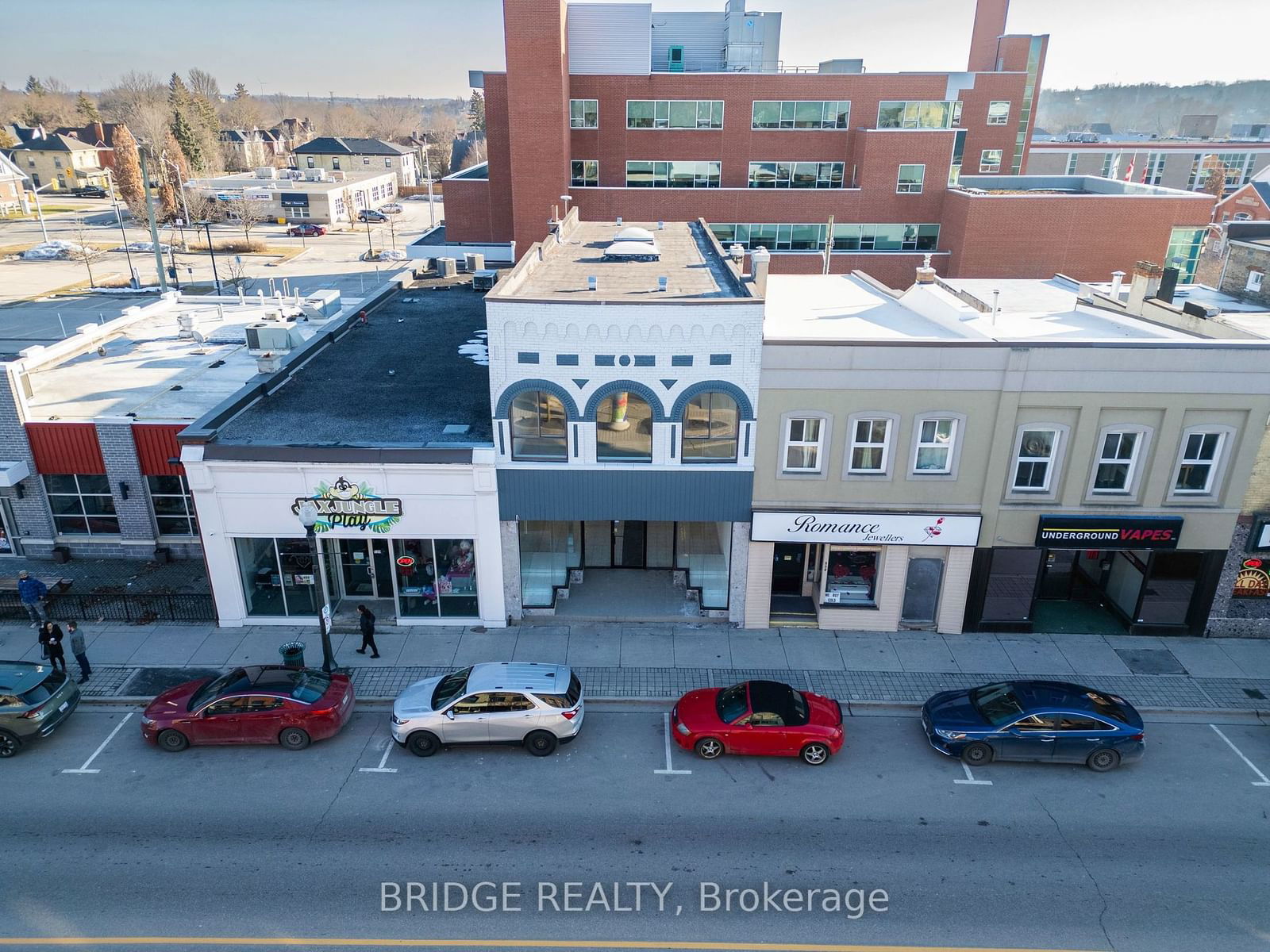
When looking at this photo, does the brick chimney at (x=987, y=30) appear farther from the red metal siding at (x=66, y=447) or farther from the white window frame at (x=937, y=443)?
the red metal siding at (x=66, y=447)

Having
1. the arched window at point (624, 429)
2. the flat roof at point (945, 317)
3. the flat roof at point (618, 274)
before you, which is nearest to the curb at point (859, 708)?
the arched window at point (624, 429)

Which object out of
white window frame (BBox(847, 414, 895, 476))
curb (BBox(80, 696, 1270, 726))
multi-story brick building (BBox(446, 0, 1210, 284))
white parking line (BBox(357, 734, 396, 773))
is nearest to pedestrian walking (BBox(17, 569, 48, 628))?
curb (BBox(80, 696, 1270, 726))

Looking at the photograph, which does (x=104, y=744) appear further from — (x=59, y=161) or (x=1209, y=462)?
(x=59, y=161)

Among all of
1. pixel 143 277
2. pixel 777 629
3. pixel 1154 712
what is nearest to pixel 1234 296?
pixel 1154 712

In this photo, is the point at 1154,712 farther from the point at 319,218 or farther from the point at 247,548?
the point at 319,218

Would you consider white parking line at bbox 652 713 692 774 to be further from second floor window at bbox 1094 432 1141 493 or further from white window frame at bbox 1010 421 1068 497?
second floor window at bbox 1094 432 1141 493

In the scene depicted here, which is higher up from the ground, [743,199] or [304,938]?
[743,199]
